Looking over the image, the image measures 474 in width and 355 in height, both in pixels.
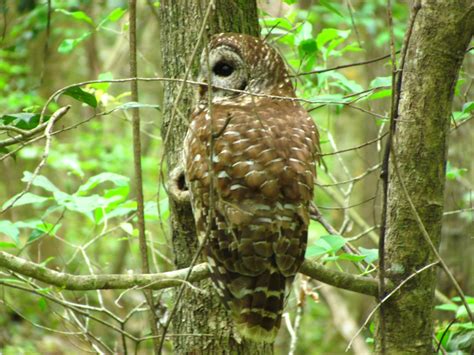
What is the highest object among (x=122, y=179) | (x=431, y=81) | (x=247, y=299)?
(x=431, y=81)

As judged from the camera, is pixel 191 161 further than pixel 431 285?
Yes

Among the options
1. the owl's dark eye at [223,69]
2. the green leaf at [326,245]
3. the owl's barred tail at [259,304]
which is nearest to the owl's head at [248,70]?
the owl's dark eye at [223,69]

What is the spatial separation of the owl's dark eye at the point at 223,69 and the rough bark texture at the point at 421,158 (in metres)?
0.96

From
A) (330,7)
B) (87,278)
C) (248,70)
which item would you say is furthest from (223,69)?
(87,278)

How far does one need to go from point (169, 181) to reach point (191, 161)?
1.05 feet

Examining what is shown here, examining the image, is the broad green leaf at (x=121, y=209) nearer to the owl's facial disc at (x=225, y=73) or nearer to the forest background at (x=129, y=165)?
the forest background at (x=129, y=165)

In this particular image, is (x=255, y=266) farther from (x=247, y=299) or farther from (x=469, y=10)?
(x=469, y=10)

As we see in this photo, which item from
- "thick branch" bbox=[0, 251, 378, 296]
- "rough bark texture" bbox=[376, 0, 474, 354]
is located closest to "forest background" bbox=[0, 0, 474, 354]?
"rough bark texture" bbox=[376, 0, 474, 354]

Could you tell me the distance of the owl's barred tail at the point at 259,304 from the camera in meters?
2.84

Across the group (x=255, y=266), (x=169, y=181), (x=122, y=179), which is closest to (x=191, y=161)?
(x=169, y=181)

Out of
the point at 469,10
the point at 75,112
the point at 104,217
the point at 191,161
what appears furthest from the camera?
the point at 75,112

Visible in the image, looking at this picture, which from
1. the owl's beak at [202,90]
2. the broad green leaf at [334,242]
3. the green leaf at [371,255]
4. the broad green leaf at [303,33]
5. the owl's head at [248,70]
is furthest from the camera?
the broad green leaf at [303,33]

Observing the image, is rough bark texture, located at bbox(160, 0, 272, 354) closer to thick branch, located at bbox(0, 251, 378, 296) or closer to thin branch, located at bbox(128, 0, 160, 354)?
thin branch, located at bbox(128, 0, 160, 354)

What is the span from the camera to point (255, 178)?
2.85 metres
